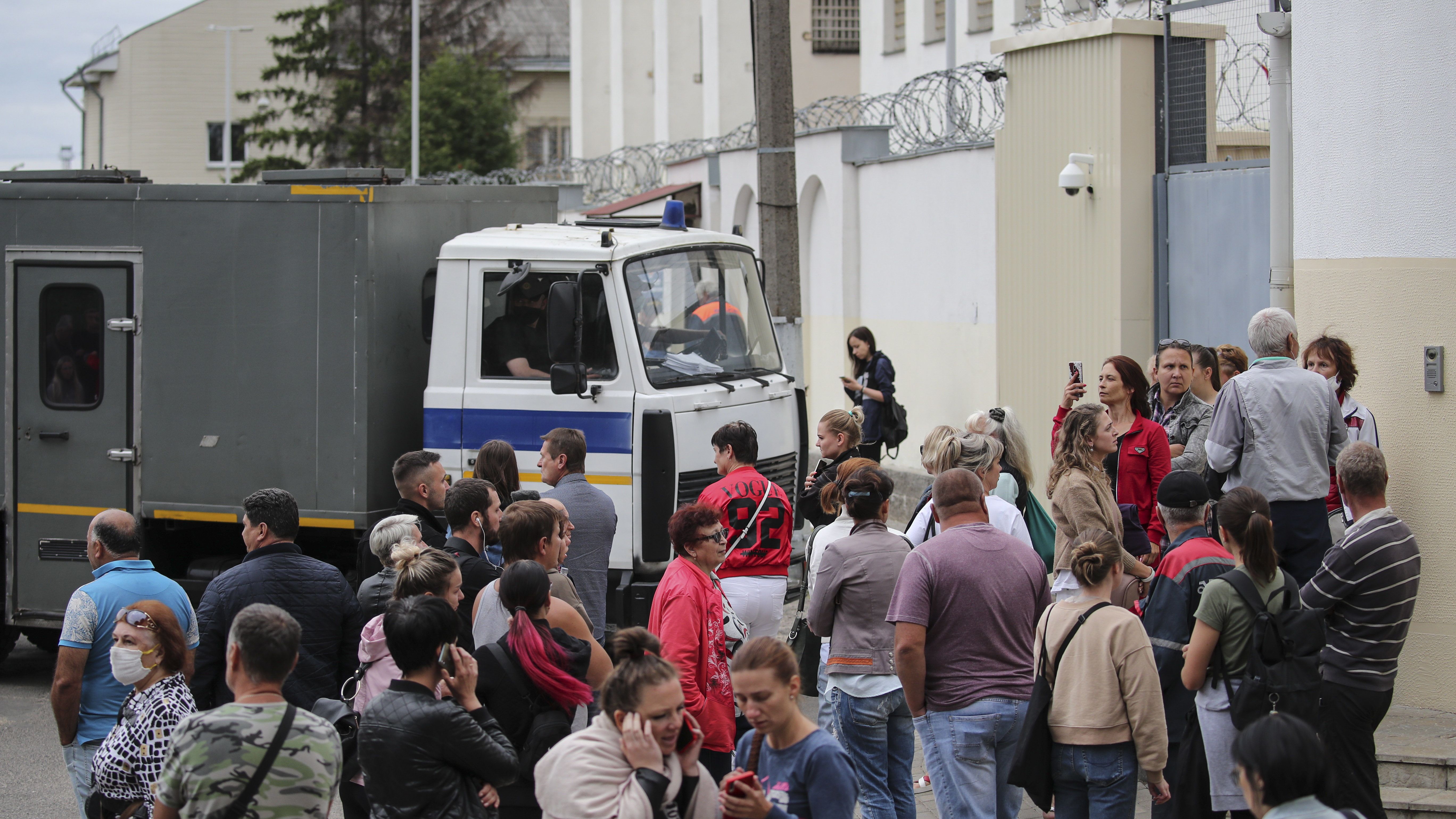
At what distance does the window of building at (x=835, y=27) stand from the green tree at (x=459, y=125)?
1254 centimetres

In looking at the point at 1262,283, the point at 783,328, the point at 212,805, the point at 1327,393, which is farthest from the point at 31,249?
the point at 1262,283

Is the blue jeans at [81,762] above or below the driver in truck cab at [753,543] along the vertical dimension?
below

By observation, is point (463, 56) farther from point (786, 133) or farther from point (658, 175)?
point (786, 133)

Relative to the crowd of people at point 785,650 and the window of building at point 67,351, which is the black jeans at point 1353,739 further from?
the window of building at point 67,351

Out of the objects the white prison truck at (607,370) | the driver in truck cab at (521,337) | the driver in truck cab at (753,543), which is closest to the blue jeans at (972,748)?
the driver in truck cab at (753,543)

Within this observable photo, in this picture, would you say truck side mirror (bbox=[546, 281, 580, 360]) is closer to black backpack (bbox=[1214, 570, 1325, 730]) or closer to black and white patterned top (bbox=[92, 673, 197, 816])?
black and white patterned top (bbox=[92, 673, 197, 816])

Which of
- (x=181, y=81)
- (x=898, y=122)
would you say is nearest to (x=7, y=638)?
(x=898, y=122)

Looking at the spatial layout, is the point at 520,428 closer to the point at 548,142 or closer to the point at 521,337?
the point at 521,337

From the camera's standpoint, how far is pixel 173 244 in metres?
8.46

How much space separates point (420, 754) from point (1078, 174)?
26.9 ft

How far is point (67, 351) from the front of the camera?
8.67 m

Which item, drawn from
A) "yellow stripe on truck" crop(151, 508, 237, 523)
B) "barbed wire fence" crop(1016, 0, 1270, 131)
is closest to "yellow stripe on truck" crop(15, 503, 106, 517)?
"yellow stripe on truck" crop(151, 508, 237, 523)

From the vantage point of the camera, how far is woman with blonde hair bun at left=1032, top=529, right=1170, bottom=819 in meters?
4.70

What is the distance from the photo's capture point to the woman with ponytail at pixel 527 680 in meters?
4.67
